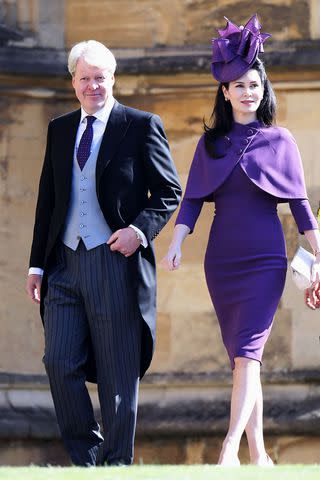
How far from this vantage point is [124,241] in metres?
6.89

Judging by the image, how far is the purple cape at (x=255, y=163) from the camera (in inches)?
278

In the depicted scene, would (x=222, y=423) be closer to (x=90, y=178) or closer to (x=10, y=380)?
(x=10, y=380)

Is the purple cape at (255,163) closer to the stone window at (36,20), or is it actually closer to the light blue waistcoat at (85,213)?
the light blue waistcoat at (85,213)

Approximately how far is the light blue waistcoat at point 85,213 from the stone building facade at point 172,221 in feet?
6.73

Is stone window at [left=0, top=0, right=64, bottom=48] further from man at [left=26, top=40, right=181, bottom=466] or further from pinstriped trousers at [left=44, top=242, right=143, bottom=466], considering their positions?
pinstriped trousers at [left=44, top=242, right=143, bottom=466]

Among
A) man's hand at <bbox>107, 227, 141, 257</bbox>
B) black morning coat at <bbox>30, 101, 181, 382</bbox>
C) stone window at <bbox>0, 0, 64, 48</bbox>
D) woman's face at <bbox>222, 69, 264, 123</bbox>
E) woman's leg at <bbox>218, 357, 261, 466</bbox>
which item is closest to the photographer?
woman's leg at <bbox>218, 357, 261, 466</bbox>

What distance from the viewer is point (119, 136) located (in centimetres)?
708

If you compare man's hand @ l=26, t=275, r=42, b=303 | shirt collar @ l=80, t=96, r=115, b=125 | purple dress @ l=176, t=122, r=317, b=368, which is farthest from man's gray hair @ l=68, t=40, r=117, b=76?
man's hand @ l=26, t=275, r=42, b=303

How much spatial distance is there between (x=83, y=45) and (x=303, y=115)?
2.21m

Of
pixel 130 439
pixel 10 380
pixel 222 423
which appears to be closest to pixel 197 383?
pixel 222 423

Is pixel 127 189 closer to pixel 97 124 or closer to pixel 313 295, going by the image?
pixel 97 124

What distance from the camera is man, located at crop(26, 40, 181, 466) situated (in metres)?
6.94

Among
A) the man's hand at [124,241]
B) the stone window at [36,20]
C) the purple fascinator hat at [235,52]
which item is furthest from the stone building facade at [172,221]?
the man's hand at [124,241]

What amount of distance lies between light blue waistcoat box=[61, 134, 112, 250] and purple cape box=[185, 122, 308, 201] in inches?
15.7
